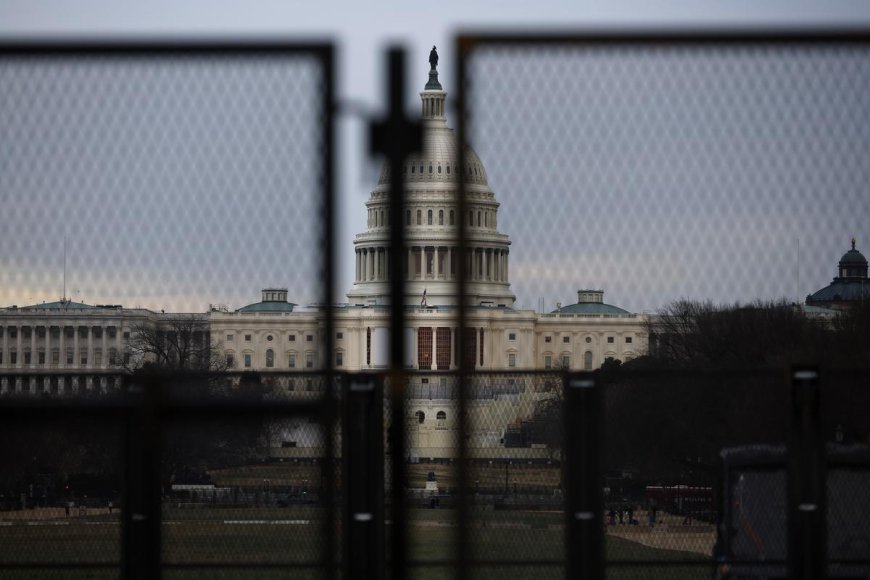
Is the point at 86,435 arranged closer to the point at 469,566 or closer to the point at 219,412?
the point at 219,412

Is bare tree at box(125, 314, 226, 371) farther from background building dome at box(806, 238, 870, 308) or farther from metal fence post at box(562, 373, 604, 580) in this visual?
background building dome at box(806, 238, 870, 308)

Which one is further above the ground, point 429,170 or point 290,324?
point 429,170

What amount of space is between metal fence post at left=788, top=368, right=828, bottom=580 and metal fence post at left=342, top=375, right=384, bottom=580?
1.45 metres

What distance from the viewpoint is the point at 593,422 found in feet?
14.4

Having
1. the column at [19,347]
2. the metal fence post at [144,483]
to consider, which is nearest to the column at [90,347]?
the column at [19,347]

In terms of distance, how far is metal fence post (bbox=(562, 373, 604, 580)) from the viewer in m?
4.30

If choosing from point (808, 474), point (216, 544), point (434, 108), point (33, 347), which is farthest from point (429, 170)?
point (434, 108)

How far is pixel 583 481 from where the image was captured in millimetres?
4324

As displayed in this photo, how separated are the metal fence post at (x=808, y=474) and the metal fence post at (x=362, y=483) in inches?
57.2

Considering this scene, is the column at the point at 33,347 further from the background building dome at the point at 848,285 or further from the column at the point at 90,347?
the background building dome at the point at 848,285

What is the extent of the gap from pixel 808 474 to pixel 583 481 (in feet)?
2.55

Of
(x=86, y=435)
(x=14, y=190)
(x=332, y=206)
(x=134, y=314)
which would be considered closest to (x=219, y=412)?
(x=134, y=314)

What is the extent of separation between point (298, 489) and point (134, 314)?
1212 mm

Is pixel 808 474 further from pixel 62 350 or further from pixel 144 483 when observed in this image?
pixel 62 350
